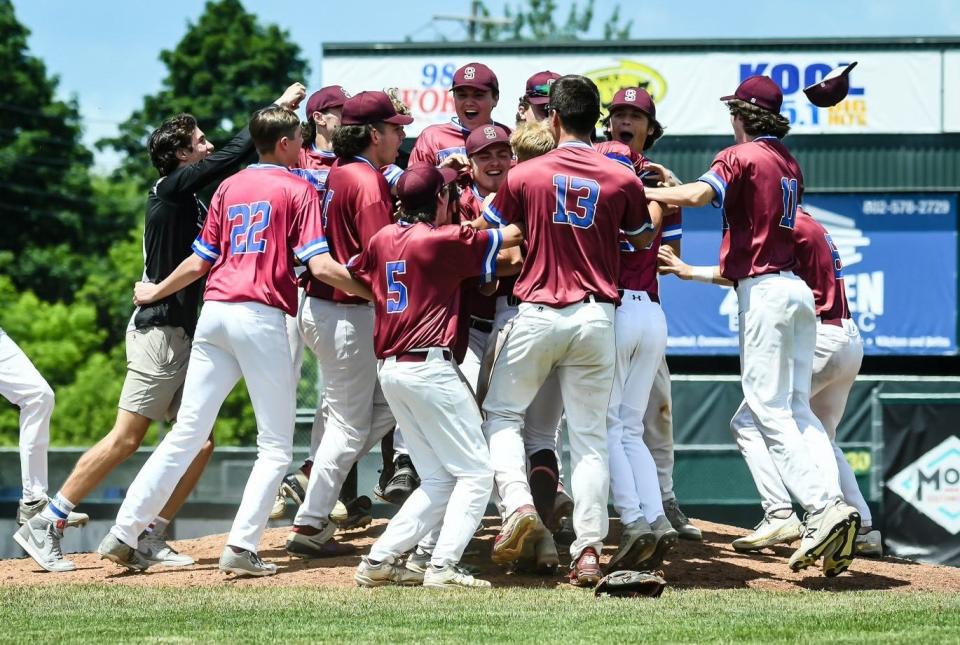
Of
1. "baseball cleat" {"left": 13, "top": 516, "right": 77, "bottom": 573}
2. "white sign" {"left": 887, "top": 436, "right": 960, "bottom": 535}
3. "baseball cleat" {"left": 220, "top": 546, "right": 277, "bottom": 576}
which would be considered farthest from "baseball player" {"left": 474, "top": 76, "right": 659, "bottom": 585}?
"white sign" {"left": 887, "top": 436, "right": 960, "bottom": 535}

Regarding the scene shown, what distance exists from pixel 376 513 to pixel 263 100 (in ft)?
120

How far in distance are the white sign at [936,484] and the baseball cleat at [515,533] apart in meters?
5.60

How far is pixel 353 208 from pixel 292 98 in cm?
80

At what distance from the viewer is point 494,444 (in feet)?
23.5

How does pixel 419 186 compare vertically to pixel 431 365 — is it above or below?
above

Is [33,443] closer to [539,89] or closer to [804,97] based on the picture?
[539,89]

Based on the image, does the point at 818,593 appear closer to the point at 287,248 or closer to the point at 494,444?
the point at 494,444

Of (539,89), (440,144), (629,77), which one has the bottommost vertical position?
(440,144)

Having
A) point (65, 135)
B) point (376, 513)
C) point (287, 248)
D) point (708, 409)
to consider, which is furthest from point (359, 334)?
point (65, 135)

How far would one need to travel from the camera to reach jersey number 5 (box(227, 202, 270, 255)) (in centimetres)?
733

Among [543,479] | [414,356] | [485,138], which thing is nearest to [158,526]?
[414,356]

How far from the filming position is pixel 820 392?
9.09m

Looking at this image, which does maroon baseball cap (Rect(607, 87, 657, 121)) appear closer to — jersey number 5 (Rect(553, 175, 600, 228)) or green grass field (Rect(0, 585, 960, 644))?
jersey number 5 (Rect(553, 175, 600, 228))

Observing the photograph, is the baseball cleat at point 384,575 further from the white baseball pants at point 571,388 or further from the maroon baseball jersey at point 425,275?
the maroon baseball jersey at point 425,275
